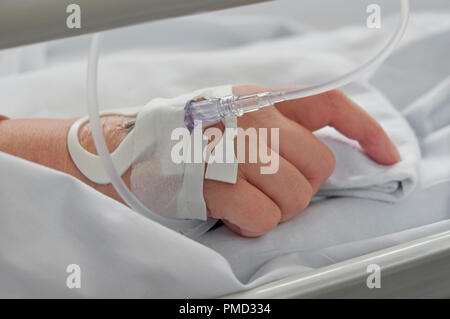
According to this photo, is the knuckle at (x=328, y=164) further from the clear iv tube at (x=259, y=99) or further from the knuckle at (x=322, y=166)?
the clear iv tube at (x=259, y=99)

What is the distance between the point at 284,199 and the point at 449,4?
0.84 meters

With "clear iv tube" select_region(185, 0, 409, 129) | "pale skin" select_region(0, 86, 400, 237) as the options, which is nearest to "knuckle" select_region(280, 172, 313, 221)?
"pale skin" select_region(0, 86, 400, 237)

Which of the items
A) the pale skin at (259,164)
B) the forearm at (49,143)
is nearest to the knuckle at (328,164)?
the pale skin at (259,164)

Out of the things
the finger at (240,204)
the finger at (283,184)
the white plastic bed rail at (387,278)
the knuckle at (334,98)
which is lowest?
the white plastic bed rail at (387,278)

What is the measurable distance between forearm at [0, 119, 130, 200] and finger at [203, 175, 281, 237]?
0.11m

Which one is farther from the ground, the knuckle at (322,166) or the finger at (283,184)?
the knuckle at (322,166)

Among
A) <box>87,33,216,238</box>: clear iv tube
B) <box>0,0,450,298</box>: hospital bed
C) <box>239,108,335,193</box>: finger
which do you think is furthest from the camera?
<box>239,108,335,193</box>: finger

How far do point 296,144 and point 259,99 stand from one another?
116 mm

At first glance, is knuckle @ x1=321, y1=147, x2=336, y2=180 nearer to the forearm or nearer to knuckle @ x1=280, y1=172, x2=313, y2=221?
knuckle @ x1=280, y1=172, x2=313, y2=221

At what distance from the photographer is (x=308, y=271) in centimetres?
57

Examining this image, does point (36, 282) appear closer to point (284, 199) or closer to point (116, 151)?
point (116, 151)

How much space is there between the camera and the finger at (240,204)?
650 millimetres

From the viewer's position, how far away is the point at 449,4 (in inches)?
49.6

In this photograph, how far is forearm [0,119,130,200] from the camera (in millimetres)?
665
